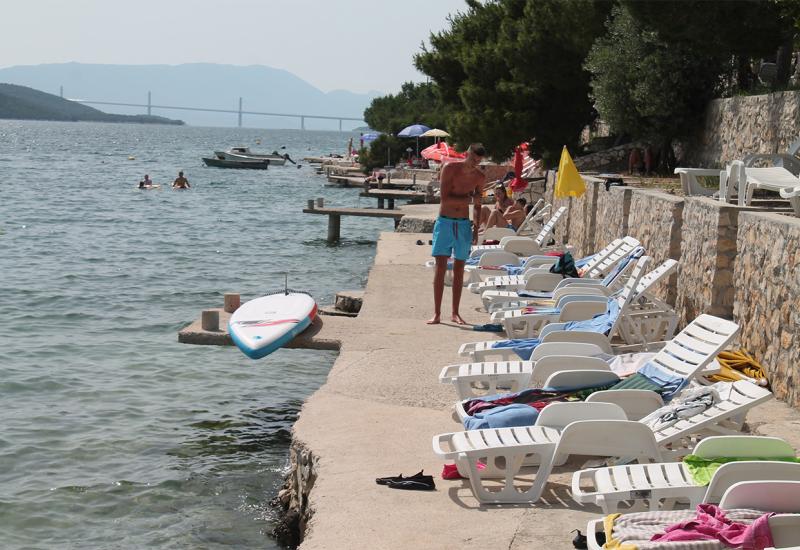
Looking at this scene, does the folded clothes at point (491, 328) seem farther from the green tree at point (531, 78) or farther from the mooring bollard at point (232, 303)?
the green tree at point (531, 78)

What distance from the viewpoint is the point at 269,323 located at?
10.0 meters

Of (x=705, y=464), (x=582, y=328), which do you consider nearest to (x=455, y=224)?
(x=582, y=328)

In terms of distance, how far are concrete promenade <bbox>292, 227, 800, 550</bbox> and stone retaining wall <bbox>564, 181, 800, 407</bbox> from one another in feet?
2.01

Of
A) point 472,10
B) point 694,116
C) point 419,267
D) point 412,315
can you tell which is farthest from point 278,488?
point 472,10

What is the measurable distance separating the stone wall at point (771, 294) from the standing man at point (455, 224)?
2.84 metres

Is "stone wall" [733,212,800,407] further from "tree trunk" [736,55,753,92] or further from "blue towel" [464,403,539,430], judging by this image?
"tree trunk" [736,55,753,92]

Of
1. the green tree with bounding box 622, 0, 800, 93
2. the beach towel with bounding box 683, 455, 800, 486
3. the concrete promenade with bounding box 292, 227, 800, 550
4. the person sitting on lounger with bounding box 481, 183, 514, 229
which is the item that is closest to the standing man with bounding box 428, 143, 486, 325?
the concrete promenade with bounding box 292, 227, 800, 550

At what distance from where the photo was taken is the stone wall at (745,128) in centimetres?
1455

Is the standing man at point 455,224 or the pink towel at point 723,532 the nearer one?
the pink towel at point 723,532

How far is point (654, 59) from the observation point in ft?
65.2

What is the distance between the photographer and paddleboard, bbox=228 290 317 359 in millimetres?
9602

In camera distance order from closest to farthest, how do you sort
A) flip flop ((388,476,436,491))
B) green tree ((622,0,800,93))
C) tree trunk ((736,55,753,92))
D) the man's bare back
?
flip flop ((388,476,436,491))
the man's bare back
green tree ((622,0,800,93))
tree trunk ((736,55,753,92))

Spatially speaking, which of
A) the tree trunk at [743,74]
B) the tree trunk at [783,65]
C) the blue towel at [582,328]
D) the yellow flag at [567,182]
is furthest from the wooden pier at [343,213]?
the blue towel at [582,328]

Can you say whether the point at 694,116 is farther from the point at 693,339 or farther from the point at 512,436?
the point at 512,436
